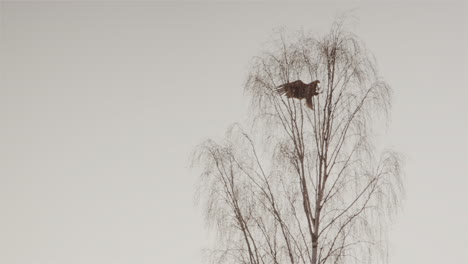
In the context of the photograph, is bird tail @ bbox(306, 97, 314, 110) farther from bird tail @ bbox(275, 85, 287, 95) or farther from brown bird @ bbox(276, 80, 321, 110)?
bird tail @ bbox(275, 85, 287, 95)

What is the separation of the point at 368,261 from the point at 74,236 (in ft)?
41.8

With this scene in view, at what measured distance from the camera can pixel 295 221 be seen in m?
9.55

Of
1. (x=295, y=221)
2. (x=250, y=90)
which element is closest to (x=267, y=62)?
Answer: (x=250, y=90)

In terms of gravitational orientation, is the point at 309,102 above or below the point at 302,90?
below

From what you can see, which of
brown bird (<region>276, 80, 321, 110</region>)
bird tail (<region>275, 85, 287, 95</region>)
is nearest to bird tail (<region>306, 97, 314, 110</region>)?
brown bird (<region>276, 80, 321, 110</region>)

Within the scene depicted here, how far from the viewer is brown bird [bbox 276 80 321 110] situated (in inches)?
395

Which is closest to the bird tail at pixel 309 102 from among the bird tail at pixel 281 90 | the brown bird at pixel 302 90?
the brown bird at pixel 302 90

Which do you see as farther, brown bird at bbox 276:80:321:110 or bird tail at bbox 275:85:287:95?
bird tail at bbox 275:85:287:95

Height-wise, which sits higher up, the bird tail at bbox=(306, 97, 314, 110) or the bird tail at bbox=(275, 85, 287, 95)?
the bird tail at bbox=(275, 85, 287, 95)

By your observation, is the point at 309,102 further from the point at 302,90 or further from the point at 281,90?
the point at 281,90

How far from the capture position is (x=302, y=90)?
10.0 m

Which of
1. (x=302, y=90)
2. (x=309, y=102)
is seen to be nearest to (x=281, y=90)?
(x=302, y=90)

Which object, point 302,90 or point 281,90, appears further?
point 281,90

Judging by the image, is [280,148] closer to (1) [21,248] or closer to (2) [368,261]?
(2) [368,261]
